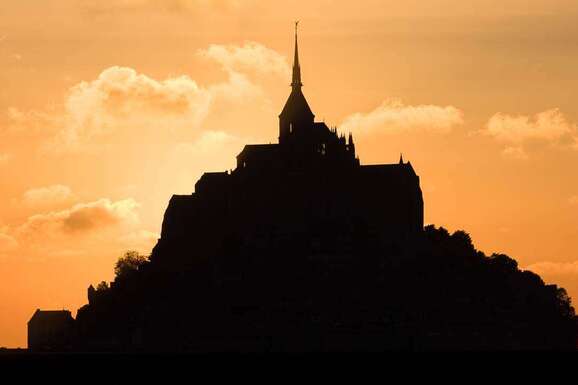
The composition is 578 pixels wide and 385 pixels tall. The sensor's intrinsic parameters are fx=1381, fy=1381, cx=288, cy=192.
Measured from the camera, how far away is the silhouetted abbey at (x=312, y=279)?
16912cm

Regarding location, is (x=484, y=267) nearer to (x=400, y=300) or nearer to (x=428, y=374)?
(x=400, y=300)

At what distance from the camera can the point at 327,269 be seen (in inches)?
7170

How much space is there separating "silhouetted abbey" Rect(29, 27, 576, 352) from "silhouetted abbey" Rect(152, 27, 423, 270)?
19 cm

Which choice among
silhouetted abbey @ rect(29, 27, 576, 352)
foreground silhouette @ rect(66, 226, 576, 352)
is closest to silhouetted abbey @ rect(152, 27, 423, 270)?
silhouetted abbey @ rect(29, 27, 576, 352)

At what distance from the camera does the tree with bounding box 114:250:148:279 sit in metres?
192

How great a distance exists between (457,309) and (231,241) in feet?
110

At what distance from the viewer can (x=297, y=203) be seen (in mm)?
196500

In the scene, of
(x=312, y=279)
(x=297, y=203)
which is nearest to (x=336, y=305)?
(x=312, y=279)

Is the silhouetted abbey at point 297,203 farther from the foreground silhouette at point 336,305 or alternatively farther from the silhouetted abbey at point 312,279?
the foreground silhouette at point 336,305

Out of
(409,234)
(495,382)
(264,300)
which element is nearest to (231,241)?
(264,300)

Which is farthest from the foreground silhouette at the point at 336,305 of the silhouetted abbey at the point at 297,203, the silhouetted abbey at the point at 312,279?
the silhouetted abbey at the point at 297,203

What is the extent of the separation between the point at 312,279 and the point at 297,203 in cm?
1876

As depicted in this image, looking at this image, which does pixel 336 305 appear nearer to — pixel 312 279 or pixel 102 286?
pixel 312 279

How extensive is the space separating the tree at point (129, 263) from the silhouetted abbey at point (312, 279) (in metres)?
0.53
